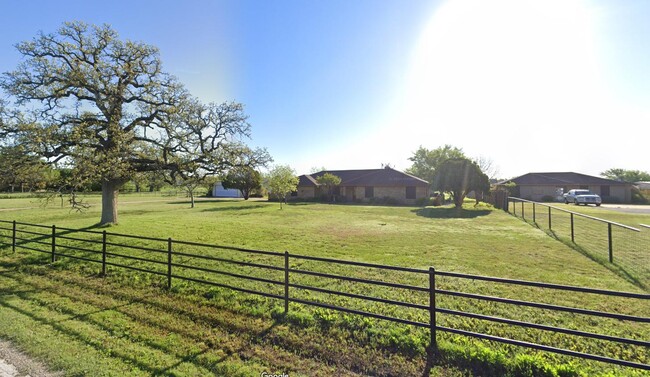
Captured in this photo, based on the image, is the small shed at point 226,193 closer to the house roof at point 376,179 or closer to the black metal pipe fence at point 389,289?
the house roof at point 376,179

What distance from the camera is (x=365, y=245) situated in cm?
1076

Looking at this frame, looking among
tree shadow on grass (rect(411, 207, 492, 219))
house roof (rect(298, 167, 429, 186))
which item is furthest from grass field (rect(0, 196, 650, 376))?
house roof (rect(298, 167, 429, 186))

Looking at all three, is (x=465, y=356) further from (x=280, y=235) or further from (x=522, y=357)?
(x=280, y=235)

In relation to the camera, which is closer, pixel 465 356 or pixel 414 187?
pixel 465 356

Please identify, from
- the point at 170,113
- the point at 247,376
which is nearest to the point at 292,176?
the point at 170,113

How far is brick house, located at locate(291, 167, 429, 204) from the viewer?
36219mm

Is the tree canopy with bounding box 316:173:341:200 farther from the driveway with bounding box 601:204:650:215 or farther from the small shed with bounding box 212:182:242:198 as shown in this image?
the driveway with bounding box 601:204:650:215

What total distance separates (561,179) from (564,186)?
1.49m

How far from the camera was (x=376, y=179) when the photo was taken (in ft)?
129

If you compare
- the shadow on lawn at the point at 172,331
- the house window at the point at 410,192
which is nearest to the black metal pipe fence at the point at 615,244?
the shadow on lawn at the point at 172,331

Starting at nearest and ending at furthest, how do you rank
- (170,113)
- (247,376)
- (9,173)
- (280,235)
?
1. (247,376)
2. (9,173)
3. (280,235)
4. (170,113)

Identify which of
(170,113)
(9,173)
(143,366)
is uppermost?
(170,113)

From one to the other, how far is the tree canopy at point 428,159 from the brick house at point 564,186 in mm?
14158

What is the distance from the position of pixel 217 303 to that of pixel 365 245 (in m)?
6.42
